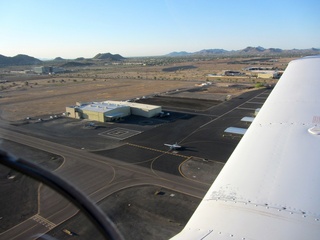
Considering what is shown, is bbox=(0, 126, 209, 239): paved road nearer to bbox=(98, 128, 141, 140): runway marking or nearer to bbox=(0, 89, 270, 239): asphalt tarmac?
bbox=(0, 89, 270, 239): asphalt tarmac

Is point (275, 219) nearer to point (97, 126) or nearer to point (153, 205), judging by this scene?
point (153, 205)

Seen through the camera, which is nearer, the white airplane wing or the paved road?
the white airplane wing

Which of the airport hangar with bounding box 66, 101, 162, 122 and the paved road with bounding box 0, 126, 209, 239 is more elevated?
the airport hangar with bounding box 66, 101, 162, 122

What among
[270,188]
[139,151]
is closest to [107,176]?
[139,151]

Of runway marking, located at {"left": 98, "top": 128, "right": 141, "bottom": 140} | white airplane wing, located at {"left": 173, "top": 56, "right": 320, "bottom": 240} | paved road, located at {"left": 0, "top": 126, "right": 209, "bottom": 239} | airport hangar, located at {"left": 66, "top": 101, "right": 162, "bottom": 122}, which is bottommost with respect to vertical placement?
paved road, located at {"left": 0, "top": 126, "right": 209, "bottom": 239}

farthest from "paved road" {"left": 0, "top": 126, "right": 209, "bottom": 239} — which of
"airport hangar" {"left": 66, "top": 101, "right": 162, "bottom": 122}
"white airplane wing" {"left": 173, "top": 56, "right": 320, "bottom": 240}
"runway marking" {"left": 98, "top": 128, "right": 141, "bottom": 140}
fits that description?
"airport hangar" {"left": 66, "top": 101, "right": 162, "bottom": 122}

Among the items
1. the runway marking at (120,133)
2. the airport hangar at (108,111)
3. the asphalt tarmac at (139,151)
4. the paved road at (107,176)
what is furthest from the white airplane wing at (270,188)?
the airport hangar at (108,111)

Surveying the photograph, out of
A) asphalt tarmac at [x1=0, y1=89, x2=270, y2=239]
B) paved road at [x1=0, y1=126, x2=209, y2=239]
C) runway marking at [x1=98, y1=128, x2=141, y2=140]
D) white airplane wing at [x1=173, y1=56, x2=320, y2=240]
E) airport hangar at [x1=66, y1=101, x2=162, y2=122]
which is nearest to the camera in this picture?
white airplane wing at [x1=173, y1=56, x2=320, y2=240]
